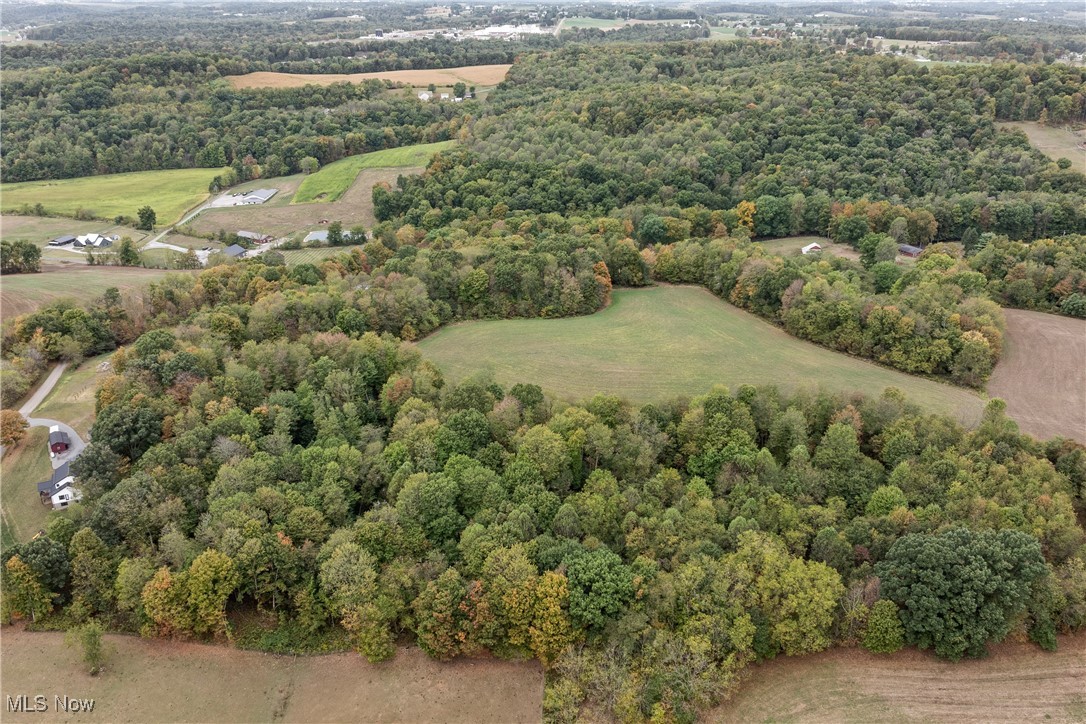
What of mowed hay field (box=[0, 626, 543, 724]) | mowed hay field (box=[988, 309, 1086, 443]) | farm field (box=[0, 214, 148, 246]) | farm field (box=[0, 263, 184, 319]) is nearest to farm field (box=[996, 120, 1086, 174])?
mowed hay field (box=[988, 309, 1086, 443])

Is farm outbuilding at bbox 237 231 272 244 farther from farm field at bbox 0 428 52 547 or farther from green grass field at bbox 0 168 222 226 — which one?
farm field at bbox 0 428 52 547

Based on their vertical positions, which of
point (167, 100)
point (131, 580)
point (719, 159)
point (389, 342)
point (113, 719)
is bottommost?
point (113, 719)

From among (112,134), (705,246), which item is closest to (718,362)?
(705,246)

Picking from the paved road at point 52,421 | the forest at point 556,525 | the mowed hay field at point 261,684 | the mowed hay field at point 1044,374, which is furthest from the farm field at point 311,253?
the mowed hay field at point 1044,374

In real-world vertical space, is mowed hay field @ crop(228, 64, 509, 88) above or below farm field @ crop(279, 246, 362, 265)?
above

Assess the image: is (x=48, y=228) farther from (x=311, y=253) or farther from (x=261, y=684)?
(x=261, y=684)

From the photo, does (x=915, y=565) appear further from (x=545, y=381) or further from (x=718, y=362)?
(x=545, y=381)

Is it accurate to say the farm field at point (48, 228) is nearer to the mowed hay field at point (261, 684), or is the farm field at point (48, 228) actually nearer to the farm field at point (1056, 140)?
the mowed hay field at point (261, 684)
